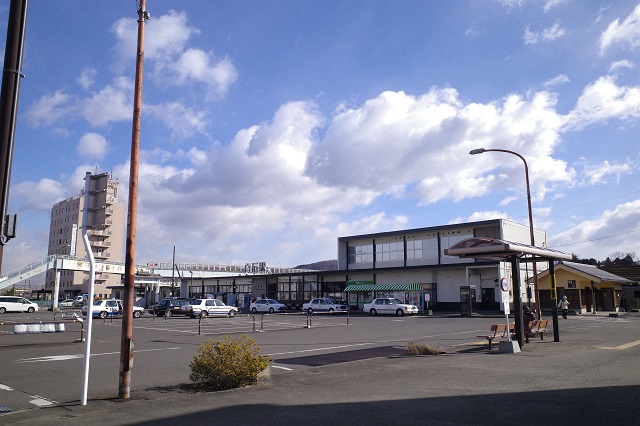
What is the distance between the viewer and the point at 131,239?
10.1 m

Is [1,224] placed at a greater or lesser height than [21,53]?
lesser

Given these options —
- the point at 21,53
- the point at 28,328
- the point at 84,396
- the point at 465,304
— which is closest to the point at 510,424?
the point at 84,396

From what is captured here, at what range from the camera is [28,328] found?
19625 millimetres

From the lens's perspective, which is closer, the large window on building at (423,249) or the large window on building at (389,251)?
the large window on building at (423,249)

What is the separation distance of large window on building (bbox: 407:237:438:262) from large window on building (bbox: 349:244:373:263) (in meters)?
5.68

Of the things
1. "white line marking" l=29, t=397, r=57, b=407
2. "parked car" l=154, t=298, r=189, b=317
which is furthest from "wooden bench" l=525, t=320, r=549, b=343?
"parked car" l=154, t=298, r=189, b=317

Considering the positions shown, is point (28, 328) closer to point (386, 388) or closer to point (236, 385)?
point (236, 385)

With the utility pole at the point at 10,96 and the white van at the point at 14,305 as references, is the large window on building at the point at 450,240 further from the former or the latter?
the utility pole at the point at 10,96

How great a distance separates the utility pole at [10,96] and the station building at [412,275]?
3929 cm

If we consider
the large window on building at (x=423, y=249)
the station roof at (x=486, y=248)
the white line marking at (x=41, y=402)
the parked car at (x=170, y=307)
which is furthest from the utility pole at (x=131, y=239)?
the large window on building at (x=423, y=249)

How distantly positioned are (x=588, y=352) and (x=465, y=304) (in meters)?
31.3

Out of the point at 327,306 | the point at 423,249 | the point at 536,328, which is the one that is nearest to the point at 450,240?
the point at 423,249

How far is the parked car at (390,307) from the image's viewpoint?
45156 mm

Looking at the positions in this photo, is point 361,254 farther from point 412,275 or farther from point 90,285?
point 90,285
